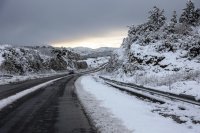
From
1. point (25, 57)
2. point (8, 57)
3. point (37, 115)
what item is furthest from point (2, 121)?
point (25, 57)

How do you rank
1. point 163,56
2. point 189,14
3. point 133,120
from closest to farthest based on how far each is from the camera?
1. point 133,120
2. point 163,56
3. point 189,14

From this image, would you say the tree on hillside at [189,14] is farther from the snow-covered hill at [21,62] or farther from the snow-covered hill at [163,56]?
the snow-covered hill at [21,62]

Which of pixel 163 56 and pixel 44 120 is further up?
pixel 163 56

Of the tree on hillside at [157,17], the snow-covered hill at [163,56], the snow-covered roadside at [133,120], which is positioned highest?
the tree on hillside at [157,17]

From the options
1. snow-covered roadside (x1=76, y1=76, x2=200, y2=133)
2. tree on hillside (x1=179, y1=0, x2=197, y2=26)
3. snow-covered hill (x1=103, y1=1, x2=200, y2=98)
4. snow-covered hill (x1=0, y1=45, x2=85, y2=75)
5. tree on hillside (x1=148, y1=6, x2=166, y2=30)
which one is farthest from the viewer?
tree on hillside (x1=179, y1=0, x2=197, y2=26)

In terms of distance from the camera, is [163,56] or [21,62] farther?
[21,62]

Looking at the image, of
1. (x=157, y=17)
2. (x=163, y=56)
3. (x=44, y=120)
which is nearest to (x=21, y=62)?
(x=157, y=17)

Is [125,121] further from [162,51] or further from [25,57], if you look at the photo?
[25,57]

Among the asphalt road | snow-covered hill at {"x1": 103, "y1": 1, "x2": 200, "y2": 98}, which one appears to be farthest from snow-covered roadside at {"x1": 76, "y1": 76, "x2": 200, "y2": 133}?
snow-covered hill at {"x1": 103, "y1": 1, "x2": 200, "y2": 98}

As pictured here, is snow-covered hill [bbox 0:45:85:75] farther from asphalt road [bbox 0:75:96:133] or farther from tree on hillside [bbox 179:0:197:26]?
asphalt road [bbox 0:75:96:133]

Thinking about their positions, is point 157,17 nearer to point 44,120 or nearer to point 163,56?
point 163,56

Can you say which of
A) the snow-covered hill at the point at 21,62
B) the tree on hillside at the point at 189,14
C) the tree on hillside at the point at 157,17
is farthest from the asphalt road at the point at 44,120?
the tree on hillside at the point at 189,14

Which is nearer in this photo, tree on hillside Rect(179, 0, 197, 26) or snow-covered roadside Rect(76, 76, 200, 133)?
snow-covered roadside Rect(76, 76, 200, 133)

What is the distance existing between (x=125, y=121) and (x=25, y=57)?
3150 inches
